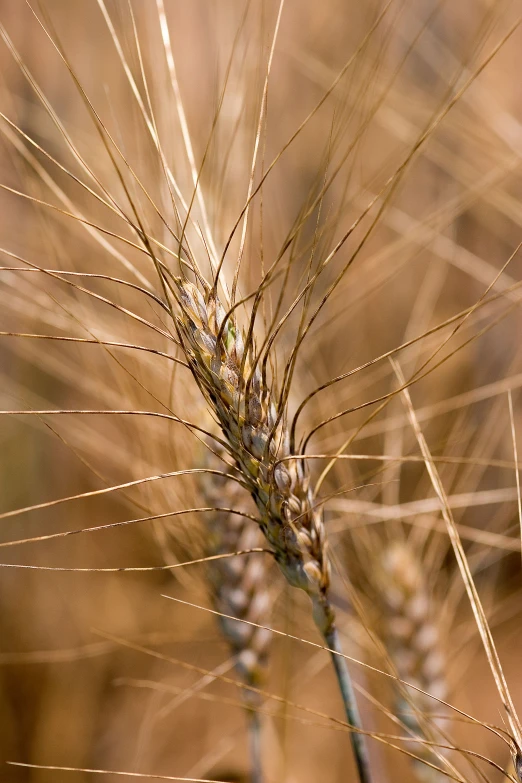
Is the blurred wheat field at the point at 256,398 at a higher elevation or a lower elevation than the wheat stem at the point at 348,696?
higher

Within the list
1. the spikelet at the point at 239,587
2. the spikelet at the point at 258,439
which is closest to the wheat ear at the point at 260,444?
the spikelet at the point at 258,439

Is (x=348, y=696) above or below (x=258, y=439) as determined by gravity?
below

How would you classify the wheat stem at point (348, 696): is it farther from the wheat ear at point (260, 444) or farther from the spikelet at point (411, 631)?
the spikelet at point (411, 631)

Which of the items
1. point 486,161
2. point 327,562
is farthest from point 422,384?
point 327,562

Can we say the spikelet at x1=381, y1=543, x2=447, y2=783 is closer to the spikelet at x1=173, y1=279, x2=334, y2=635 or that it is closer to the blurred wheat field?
the blurred wheat field

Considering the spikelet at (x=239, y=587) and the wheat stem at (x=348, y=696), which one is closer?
the wheat stem at (x=348, y=696)

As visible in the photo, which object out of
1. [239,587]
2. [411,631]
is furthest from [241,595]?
[411,631]

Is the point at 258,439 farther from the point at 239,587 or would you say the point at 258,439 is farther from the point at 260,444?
the point at 239,587

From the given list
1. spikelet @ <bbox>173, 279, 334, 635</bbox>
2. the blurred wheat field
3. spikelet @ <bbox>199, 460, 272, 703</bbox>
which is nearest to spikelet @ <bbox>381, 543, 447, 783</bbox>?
the blurred wheat field
